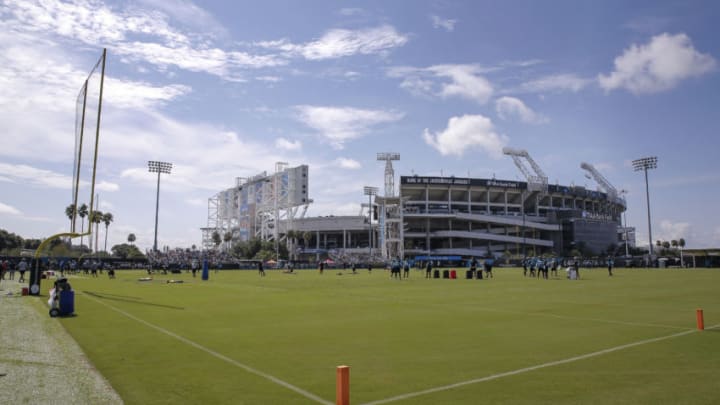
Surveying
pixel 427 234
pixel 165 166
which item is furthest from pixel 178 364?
pixel 427 234

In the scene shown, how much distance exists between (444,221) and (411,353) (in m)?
127

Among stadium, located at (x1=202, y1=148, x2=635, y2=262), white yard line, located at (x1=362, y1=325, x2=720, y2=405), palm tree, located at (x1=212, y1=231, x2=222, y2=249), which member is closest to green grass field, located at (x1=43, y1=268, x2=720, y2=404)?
white yard line, located at (x1=362, y1=325, x2=720, y2=405)

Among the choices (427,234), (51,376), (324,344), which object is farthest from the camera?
(427,234)

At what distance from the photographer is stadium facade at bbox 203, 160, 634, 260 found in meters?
128

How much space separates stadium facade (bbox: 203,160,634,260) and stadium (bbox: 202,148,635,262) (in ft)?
0.88

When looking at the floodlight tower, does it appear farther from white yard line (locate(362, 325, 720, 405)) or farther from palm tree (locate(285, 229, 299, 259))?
white yard line (locate(362, 325, 720, 405))

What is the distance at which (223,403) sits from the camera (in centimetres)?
696

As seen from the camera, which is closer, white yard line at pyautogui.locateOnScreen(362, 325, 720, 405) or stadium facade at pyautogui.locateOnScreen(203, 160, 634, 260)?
white yard line at pyautogui.locateOnScreen(362, 325, 720, 405)

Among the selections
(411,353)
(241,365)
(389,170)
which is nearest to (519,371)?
(411,353)

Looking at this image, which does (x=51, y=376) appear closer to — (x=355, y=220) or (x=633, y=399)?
(x=633, y=399)

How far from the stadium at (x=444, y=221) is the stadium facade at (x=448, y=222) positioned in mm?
268

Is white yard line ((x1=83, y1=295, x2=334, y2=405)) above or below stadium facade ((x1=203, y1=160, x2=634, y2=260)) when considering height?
below

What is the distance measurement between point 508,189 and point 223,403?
136 m

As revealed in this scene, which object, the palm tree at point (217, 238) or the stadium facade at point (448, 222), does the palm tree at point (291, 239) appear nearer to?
the stadium facade at point (448, 222)
